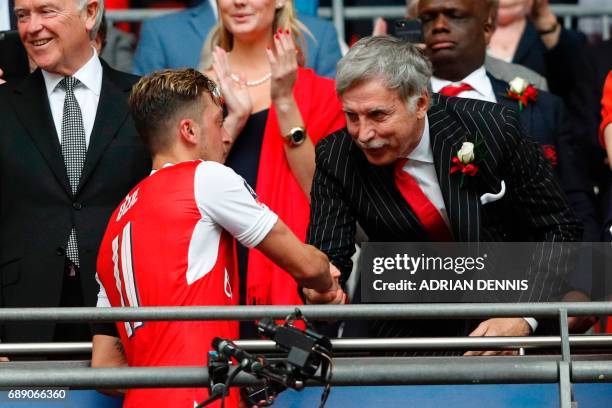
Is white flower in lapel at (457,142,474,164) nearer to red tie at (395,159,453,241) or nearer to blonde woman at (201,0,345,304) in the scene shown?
red tie at (395,159,453,241)

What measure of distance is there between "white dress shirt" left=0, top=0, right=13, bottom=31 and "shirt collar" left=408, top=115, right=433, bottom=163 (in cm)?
224

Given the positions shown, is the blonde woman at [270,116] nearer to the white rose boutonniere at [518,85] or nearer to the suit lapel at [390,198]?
the suit lapel at [390,198]

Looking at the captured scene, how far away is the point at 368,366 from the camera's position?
412 cm

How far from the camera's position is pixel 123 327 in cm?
A: 454

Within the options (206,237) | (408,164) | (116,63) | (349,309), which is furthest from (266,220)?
(116,63)

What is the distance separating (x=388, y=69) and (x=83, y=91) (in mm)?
1371

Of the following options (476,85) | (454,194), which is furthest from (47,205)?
(476,85)

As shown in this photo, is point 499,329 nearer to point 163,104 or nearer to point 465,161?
point 465,161

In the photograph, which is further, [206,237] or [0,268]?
[0,268]

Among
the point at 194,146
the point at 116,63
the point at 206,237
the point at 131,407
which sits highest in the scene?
the point at 116,63

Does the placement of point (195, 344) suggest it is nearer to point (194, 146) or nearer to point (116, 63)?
point (194, 146)

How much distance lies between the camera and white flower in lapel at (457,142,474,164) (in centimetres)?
501

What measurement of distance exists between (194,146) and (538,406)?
1431mm

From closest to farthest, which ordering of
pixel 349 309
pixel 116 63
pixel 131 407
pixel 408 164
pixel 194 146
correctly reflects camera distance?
pixel 349 309 < pixel 131 407 < pixel 194 146 < pixel 408 164 < pixel 116 63
